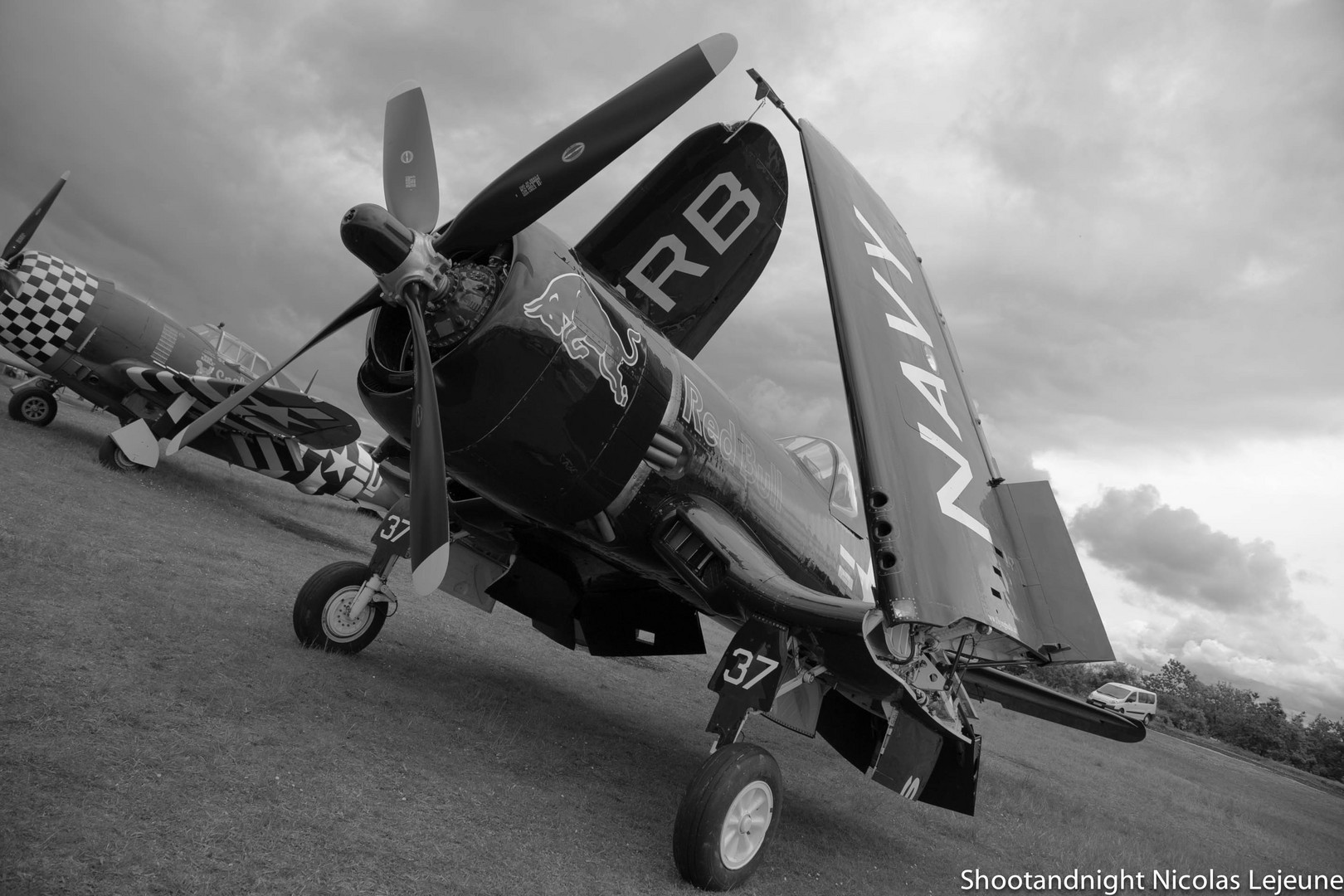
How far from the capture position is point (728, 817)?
4.16 meters

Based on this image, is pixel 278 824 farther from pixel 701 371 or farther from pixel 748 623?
pixel 701 371

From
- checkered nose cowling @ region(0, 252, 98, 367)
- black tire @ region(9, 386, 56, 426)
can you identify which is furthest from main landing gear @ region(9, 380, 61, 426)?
checkered nose cowling @ region(0, 252, 98, 367)

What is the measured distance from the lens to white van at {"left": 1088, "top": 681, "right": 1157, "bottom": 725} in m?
29.0

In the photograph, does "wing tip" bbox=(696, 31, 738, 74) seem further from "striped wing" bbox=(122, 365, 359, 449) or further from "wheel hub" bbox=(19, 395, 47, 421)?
"wheel hub" bbox=(19, 395, 47, 421)

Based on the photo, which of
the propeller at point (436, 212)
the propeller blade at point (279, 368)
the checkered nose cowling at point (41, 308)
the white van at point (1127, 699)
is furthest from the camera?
the white van at point (1127, 699)

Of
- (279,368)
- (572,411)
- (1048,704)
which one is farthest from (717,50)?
(1048,704)

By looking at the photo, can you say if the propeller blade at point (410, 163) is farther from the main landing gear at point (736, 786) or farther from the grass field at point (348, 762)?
the main landing gear at point (736, 786)

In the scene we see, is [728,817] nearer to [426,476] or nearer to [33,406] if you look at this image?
[426,476]

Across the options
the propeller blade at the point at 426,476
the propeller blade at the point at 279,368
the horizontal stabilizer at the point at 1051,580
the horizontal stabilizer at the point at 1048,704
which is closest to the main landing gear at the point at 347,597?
the propeller blade at the point at 279,368

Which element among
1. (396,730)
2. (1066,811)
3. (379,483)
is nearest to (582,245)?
(396,730)

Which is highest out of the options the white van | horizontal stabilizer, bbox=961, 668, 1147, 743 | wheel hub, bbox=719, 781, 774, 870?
the white van

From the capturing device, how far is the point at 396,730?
191 inches

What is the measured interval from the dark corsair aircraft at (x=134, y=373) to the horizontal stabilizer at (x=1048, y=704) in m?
9.27

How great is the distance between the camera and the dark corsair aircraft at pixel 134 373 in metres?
12.4
